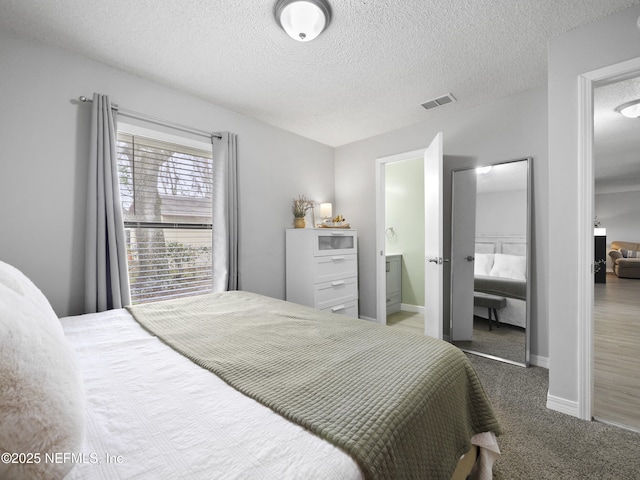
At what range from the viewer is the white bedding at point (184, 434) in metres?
0.57

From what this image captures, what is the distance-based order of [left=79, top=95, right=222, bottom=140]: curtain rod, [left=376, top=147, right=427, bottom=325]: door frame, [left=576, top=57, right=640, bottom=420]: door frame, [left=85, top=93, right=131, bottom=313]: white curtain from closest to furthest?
[left=576, top=57, right=640, bottom=420]: door frame
[left=85, top=93, right=131, bottom=313]: white curtain
[left=79, top=95, right=222, bottom=140]: curtain rod
[left=376, top=147, right=427, bottom=325]: door frame

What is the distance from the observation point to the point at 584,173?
1725 mm

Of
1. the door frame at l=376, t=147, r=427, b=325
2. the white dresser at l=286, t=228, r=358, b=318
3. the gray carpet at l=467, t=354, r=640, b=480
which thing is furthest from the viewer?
the door frame at l=376, t=147, r=427, b=325

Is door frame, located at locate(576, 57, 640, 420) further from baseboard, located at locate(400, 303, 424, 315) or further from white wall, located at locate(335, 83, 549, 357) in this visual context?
baseboard, located at locate(400, 303, 424, 315)

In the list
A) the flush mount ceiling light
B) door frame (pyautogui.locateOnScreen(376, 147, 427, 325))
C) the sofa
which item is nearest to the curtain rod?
the flush mount ceiling light

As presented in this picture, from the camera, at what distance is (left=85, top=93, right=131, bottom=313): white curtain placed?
1965mm

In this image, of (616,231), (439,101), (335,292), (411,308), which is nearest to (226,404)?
(335,292)

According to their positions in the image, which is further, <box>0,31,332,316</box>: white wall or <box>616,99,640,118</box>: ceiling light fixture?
<box>616,99,640,118</box>: ceiling light fixture

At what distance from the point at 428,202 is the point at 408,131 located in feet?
3.38

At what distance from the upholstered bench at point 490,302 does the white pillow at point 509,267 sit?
0.22 meters

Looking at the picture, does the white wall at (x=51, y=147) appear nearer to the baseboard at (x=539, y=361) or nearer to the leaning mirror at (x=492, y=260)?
the leaning mirror at (x=492, y=260)

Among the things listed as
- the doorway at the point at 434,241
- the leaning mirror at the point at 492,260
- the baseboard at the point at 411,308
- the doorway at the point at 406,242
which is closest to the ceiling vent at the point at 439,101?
the doorway at the point at 434,241

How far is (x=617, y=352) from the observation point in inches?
93.5

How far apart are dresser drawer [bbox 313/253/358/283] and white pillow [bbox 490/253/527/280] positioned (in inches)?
59.1
